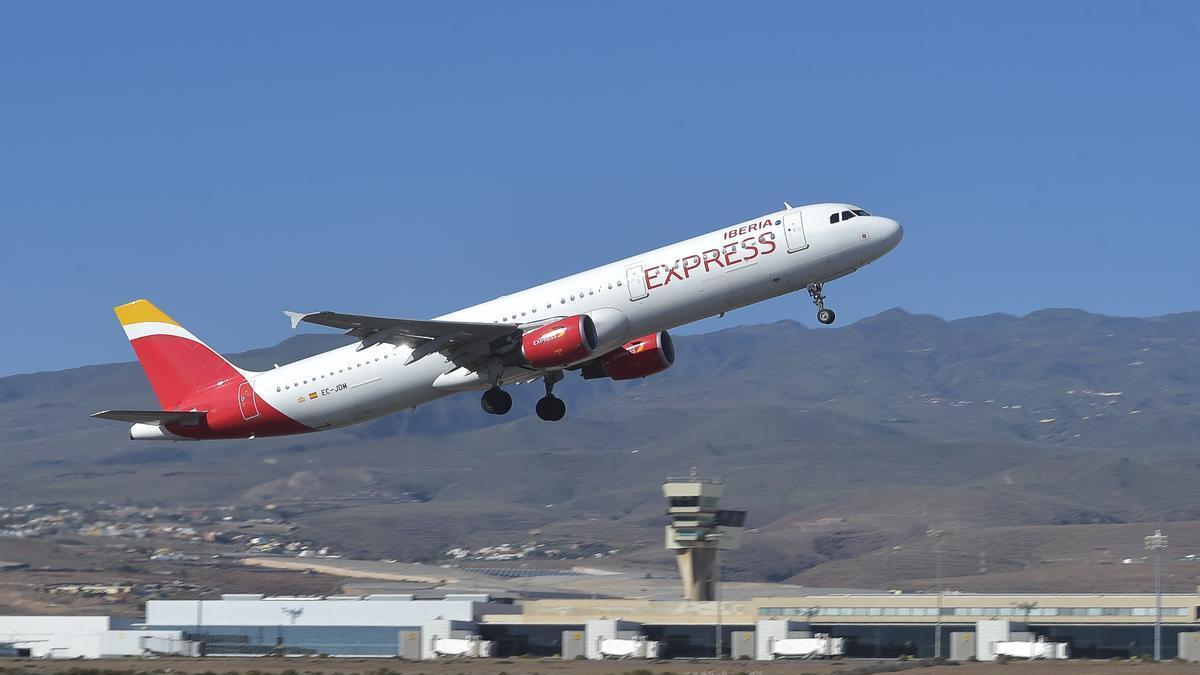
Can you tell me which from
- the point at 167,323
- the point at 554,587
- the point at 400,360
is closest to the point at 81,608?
the point at 554,587

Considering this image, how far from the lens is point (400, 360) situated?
55.1m

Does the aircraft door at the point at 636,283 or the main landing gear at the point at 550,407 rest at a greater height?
the aircraft door at the point at 636,283

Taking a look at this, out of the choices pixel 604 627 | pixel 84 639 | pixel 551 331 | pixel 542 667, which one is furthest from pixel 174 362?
pixel 84 639

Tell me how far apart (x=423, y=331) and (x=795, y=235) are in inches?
452

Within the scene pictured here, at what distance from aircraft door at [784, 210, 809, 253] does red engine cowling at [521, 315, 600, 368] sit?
6334mm

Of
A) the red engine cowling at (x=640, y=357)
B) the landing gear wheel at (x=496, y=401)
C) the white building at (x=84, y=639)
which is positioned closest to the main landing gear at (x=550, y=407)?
the landing gear wheel at (x=496, y=401)

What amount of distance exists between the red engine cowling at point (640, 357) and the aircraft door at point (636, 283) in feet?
12.4

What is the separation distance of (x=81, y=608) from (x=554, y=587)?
46607mm

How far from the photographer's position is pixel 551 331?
52.1 metres

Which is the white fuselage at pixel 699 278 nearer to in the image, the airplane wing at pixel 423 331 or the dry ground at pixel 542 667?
the airplane wing at pixel 423 331

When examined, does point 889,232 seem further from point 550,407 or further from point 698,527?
point 698,527

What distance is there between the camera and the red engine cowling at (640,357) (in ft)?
184

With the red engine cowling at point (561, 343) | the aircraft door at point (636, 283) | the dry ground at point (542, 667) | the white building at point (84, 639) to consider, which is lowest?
the dry ground at point (542, 667)

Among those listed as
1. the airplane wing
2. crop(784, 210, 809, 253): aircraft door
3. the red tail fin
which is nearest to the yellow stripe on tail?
the red tail fin
